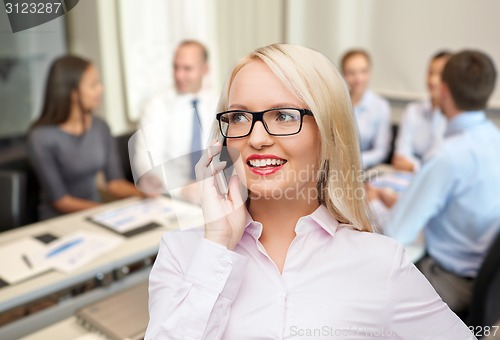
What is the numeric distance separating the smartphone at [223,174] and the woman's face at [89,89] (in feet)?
6.31

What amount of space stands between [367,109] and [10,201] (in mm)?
2433

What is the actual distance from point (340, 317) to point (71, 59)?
217 cm

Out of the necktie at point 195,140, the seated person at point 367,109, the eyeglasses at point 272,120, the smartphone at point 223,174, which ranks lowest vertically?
the seated person at point 367,109

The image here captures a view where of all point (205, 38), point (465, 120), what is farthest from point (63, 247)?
point (205, 38)

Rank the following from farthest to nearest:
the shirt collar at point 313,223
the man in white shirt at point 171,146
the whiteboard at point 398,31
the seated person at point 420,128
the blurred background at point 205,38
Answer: the blurred background at point 205,38, the whiteboard at point 398,31, the seated person at point 420,128, the shirt collar at point 313,223, the man in white shirt at point 171,146

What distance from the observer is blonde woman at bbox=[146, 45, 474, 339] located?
2.44ft

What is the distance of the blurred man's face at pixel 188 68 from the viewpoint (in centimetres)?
289

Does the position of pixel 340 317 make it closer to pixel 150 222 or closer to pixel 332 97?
pixel 332 97

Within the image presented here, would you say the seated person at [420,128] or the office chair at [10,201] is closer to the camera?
the office chair at [10,201]

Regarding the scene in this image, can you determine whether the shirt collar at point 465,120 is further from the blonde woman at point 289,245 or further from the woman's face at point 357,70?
the woman's face at point 357,70

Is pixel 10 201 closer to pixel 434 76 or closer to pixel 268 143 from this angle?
pixel 268 143

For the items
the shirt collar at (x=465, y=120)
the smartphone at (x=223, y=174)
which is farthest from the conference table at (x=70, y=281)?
the shirt collar at (x=465, y=120)

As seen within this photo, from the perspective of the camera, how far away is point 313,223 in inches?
33.6

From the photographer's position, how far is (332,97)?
77cm
